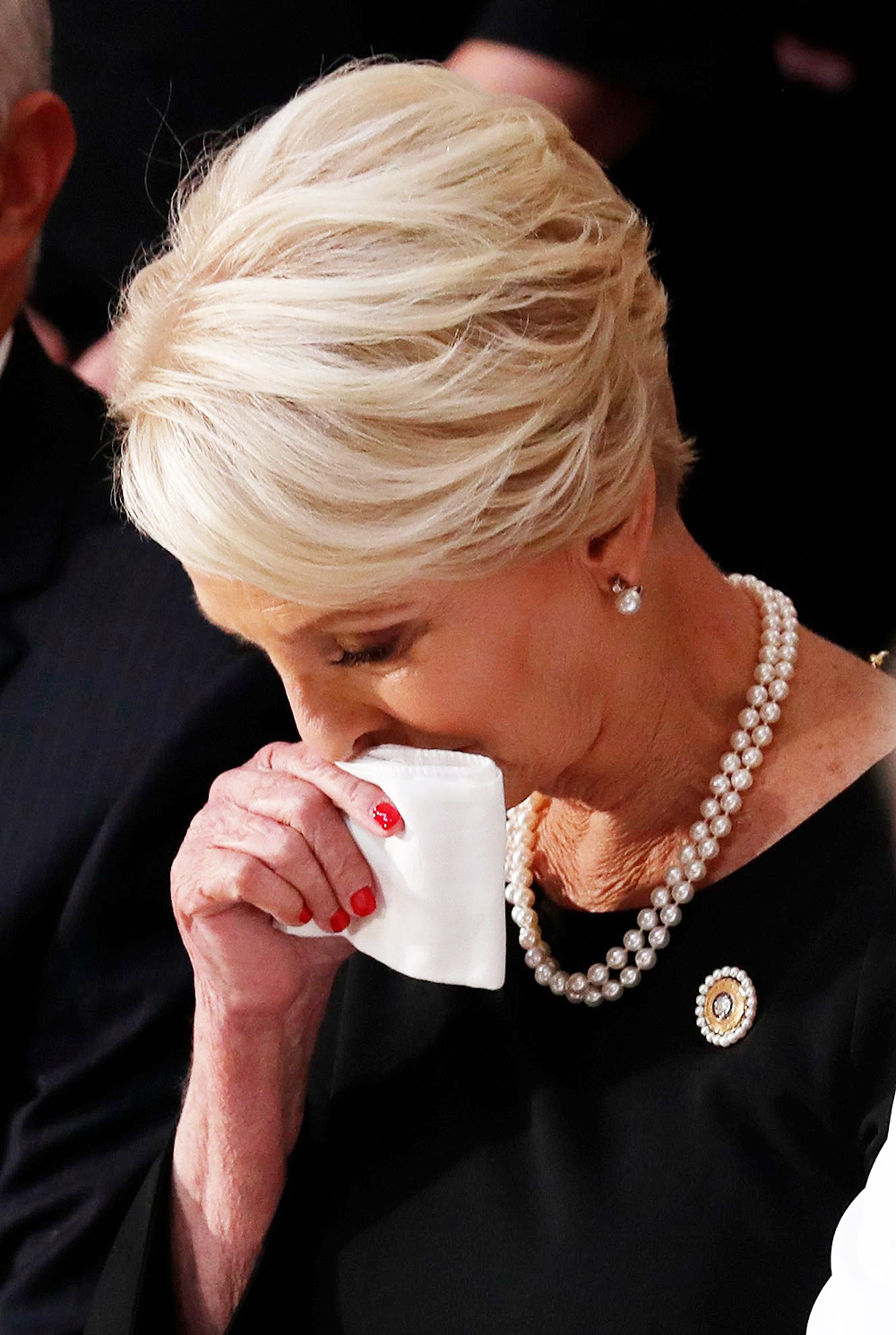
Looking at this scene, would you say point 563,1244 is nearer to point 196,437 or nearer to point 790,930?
point 790,930

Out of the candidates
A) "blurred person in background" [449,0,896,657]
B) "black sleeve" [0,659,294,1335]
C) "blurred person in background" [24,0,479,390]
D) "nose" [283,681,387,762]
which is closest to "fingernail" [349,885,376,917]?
"nose" [283,681,387,762]

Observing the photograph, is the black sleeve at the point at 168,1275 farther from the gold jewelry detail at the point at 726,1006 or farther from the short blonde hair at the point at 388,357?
the short blonde hair at the point at 388,357

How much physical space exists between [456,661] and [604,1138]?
39cm

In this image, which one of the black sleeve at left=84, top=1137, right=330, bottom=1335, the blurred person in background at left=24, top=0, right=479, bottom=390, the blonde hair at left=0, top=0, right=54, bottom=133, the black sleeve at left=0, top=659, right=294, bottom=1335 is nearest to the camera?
the black sleeve at left=84, top=1137, right=330, bottom=1335

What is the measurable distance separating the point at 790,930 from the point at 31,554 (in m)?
0.88

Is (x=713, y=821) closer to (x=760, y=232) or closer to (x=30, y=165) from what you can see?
(x=760, y=232)

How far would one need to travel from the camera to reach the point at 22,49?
1.62m

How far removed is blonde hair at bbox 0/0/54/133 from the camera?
63.2 inches

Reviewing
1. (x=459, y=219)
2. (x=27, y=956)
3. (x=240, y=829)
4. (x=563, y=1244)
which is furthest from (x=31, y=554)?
(x=563, y=1244)

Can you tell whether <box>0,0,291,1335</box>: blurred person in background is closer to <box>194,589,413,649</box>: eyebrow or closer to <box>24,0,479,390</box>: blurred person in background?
<box>24,0,479,390</box>: blurred person in background

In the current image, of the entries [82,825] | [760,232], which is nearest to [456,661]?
[82,825]

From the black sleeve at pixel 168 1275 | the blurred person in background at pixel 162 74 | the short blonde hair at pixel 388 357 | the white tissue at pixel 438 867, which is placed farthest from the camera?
the blurred person in background at pixel 162 74

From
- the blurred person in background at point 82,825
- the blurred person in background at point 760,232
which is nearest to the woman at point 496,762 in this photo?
the blurred person in background at point 82,825

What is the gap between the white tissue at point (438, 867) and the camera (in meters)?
1.17
